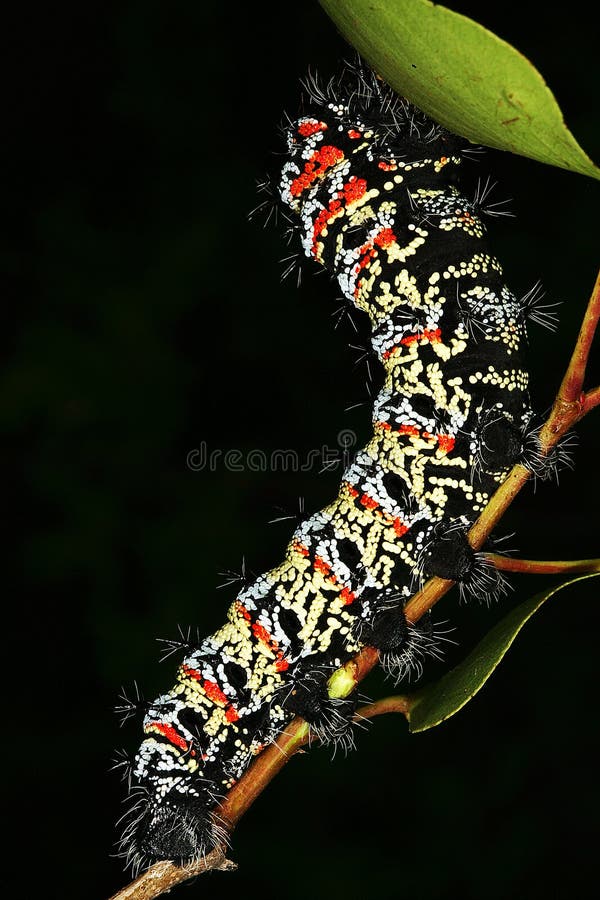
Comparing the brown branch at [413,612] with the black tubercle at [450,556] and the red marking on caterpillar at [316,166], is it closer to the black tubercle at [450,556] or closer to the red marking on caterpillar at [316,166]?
the black tubercle at [450,556]

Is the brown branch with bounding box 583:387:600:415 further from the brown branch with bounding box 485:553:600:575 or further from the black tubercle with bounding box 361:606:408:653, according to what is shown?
the black tubercle with bounding box 361:606:408:653

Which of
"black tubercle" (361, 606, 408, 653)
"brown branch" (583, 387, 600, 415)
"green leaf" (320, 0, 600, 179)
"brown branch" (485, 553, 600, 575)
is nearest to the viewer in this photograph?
"green leaf" (320, 0, 600, 179)

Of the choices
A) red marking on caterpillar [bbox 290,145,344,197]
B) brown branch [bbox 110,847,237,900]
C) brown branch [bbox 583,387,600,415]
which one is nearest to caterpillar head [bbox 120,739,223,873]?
brown branch [bbox 110,847,237,900]

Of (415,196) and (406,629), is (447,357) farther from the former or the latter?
(406,629)

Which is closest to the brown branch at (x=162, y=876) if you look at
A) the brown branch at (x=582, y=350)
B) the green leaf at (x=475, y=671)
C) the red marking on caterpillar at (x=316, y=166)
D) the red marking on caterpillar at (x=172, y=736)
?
the red marking on caterpillar at (x=172, y=736)

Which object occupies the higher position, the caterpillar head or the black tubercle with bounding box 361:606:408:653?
the black tubercle with bounding box 361:606:408:653

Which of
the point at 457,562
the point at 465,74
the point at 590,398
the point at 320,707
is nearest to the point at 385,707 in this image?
the point at 320,707
